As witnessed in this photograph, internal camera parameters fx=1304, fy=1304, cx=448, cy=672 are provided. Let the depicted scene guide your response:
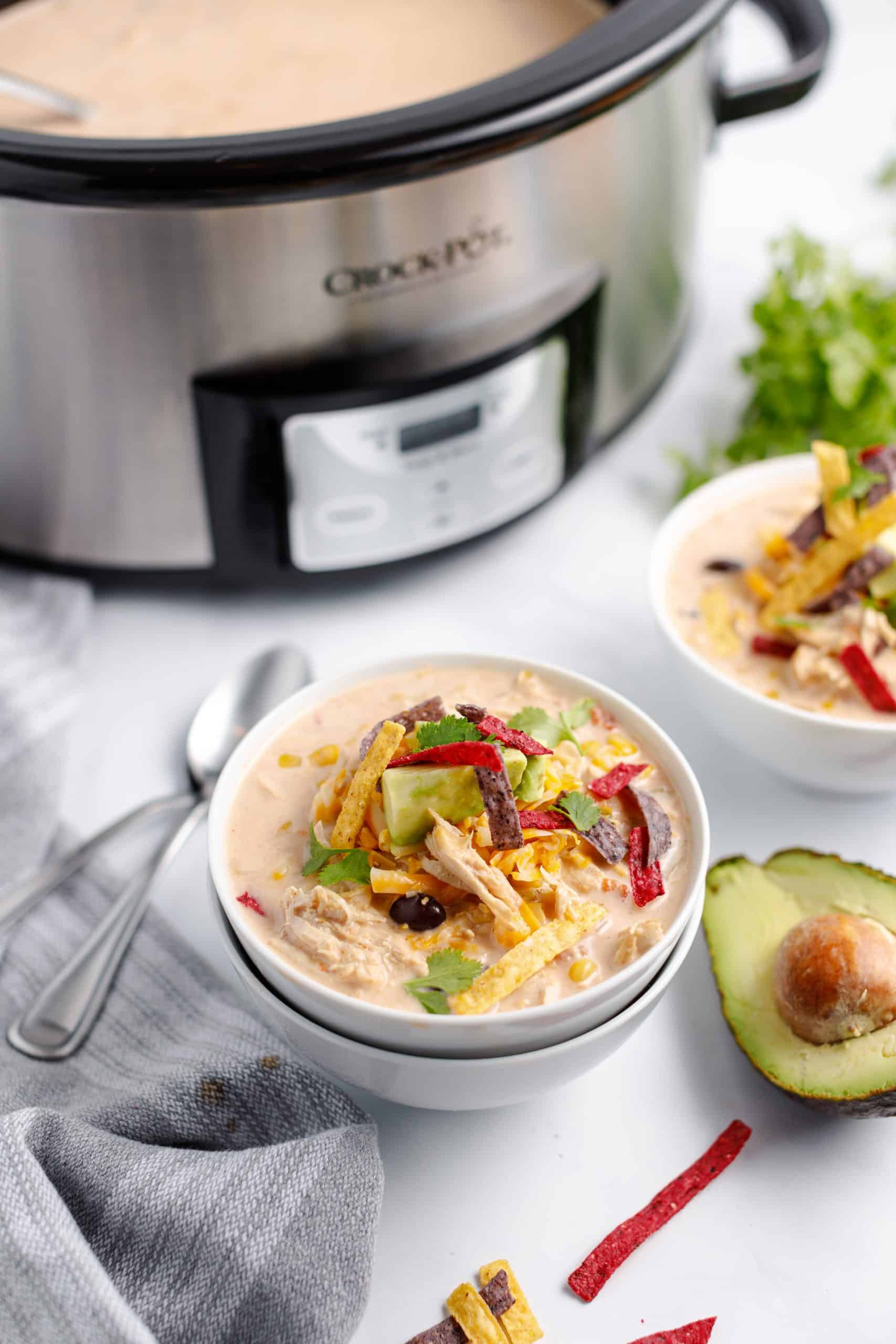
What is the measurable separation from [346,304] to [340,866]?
64 centimetres

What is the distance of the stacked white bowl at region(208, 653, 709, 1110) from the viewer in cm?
94

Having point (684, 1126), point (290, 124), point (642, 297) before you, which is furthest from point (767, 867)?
point (290, 124)

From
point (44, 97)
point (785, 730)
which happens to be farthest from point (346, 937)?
point (44, 97)

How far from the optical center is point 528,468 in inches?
63.8

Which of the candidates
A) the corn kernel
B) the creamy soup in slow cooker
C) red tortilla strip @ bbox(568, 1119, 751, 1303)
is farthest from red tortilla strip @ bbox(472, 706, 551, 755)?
the creamy soup in slow cooker

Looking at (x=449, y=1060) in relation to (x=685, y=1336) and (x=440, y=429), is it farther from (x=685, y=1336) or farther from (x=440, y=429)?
(x=440, y=429)

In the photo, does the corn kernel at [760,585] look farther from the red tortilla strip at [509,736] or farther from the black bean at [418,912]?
the black bean at [418,912]

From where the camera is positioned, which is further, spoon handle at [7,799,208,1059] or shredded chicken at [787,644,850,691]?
shredded chicken at [787,644,850,691]

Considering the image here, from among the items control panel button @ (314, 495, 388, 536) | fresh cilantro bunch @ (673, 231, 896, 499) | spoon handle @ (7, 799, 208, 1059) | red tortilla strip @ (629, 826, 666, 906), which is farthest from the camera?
fresh cilantro bunch @ (673, 231, 896, 499)

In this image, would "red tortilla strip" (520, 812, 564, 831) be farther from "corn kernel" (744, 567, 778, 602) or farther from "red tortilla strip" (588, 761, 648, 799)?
"corn kernel" (744, 567, 778, 602)

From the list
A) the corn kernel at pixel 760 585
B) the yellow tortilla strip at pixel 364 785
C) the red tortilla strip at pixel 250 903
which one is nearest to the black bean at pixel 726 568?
the corn kernel at pixel 760 585

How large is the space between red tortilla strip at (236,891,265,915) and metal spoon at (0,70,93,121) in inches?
37.1

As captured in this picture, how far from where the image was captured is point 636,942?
988 mm

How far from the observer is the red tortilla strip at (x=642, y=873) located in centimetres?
103
